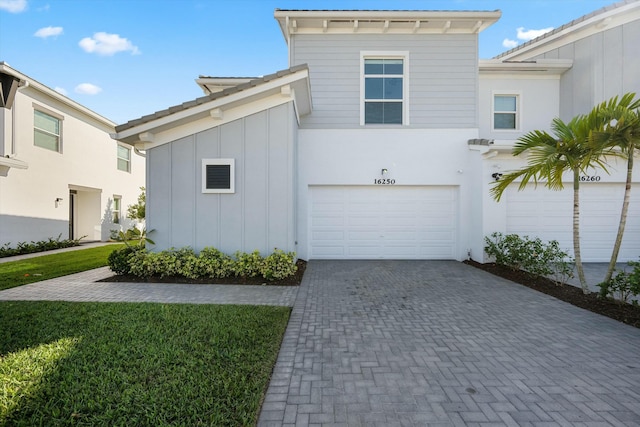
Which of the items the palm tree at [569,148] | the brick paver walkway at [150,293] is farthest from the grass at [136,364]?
the palm tree at [569,148]

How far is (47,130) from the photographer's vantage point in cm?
1198

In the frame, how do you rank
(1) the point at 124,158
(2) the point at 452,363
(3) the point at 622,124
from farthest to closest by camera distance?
1. (1) the point at 124,158
2. (3) the point at 622,124
3. (2) the point at 452,363

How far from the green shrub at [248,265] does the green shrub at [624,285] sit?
6651 mm

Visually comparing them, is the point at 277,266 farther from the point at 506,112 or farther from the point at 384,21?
the point at 506,112

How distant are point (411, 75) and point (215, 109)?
255 inches

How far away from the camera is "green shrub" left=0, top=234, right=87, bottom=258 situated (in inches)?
405

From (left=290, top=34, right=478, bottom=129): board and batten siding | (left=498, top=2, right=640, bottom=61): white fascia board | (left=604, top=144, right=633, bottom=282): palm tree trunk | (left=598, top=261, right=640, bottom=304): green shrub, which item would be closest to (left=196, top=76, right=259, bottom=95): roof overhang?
(left=290, top=34, right=478, bottom=129): board and batten siding

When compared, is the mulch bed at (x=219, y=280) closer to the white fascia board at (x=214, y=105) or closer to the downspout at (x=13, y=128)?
the white fascia board at (x=214, y=105)

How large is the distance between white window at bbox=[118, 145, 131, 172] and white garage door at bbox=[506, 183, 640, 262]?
1929 centimetres

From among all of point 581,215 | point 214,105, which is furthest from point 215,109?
point 581,215

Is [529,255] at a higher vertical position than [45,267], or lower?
higher

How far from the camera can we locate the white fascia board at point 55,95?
32.8ft

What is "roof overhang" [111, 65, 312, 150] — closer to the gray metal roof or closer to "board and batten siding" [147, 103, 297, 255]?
the gray metal roof

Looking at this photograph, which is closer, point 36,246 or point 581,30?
point 581,30
